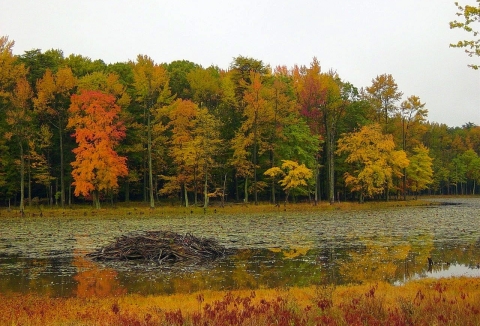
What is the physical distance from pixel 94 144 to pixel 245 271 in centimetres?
3942

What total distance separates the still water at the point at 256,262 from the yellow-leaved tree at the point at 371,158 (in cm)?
3038

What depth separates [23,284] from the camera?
52.3 feet

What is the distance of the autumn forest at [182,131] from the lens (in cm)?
5194

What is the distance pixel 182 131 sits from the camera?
56.4 meters

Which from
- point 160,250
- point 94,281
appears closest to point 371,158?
point 160,250

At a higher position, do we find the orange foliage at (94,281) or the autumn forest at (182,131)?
the autumn forest at (182,131)

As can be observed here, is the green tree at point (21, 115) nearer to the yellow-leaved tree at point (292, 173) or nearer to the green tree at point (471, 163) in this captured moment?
the yellow-leaved tree at point (292, 173)

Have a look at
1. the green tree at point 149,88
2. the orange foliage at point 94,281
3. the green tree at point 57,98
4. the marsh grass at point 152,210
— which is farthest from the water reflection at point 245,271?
the green tree at point 57,98

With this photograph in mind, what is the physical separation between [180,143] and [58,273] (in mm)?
38965

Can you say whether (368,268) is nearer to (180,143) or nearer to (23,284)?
(23,284)

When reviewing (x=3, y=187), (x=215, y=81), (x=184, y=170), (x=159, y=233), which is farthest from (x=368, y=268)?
(x=215, y=81)

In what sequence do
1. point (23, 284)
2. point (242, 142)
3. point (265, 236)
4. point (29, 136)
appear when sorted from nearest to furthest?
point (23, 284) → point (265, 236) → point (29, 136) → point (242, 142)

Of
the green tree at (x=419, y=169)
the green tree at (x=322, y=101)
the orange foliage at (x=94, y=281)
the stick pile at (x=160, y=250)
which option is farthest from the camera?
the green tree at (x=419, y=169)

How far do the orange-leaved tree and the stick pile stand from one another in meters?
30.1
